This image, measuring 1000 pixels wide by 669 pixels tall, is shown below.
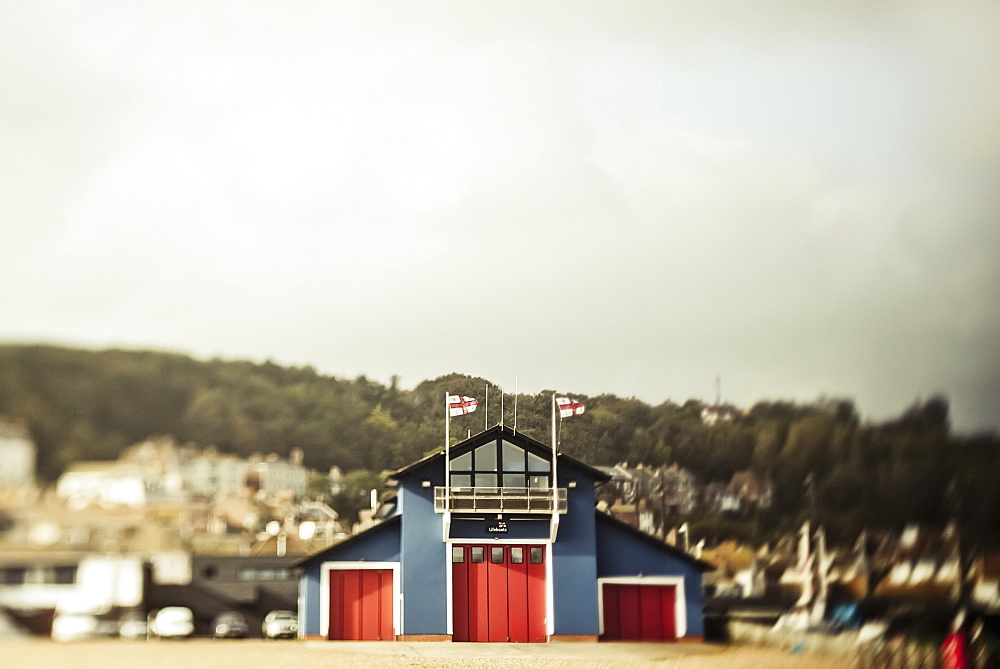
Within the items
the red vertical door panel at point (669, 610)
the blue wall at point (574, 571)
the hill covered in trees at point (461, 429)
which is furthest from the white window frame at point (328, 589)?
the red vertical door panel at point (669, 610)

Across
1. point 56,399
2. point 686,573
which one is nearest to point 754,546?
point 686,573

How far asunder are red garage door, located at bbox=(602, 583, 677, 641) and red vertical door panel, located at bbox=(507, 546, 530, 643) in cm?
98

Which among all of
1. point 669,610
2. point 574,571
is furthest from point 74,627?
point 669,610

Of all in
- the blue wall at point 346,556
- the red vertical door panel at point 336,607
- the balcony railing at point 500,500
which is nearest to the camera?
the blue wall at point 346,556

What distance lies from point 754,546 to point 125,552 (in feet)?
27.6

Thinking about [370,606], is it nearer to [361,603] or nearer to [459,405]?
[361,603]

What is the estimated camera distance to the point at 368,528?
10.5 metres

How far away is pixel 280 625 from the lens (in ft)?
33.1

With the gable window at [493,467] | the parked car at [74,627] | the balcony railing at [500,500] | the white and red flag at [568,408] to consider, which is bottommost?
the parked car at [74,627]

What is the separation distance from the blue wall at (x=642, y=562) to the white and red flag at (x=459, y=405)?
190 centimetres

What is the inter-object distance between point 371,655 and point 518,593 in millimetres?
1907

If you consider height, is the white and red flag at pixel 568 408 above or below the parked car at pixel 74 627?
above

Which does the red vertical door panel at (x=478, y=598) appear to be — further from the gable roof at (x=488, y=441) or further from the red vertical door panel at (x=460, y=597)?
the gable roof at (x=488, y=441)

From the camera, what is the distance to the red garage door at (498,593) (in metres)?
10.5
